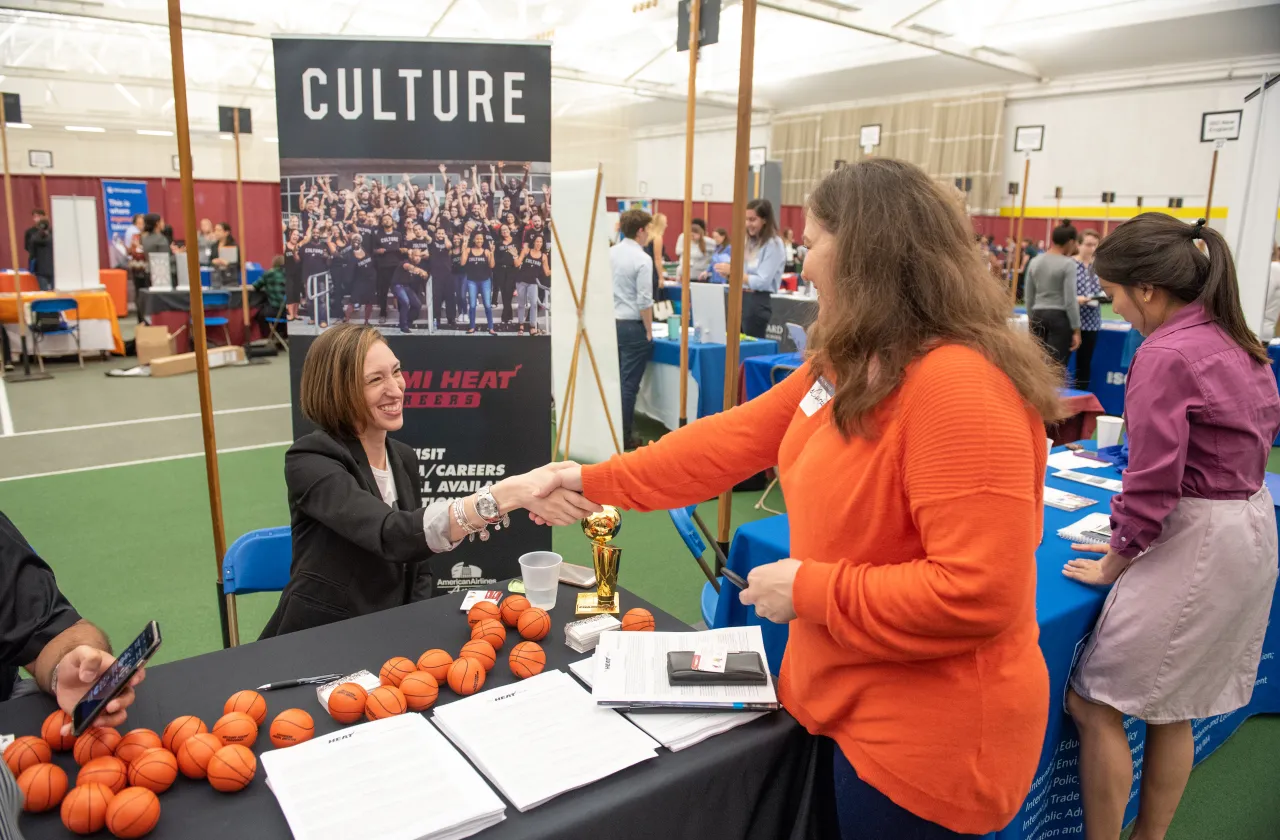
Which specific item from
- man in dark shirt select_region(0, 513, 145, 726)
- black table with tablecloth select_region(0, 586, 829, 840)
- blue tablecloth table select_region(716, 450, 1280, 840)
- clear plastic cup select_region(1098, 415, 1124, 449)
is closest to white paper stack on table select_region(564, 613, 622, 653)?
black table with tablecloth select_region(0, 586, 829, 840)

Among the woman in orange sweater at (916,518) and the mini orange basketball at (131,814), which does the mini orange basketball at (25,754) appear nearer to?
the mini orange basketball at (131,814)

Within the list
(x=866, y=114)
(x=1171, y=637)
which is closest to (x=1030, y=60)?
(x=866, y=114)

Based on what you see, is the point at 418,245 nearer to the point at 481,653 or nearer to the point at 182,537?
the point at 481,653

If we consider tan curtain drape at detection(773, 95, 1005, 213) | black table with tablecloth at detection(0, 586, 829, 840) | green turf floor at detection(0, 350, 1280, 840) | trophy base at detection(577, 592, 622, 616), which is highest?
tan curtain drape at detection(773, 95, 1005, 213)

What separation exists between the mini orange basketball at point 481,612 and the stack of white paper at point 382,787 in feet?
1.16

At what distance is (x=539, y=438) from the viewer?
3.24 m

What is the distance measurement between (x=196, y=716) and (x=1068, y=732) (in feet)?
6.31

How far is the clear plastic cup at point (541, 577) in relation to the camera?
172 centimetres

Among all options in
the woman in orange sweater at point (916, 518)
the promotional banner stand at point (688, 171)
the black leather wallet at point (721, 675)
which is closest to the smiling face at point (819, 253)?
the woman in orange sweater at point (916, 518)

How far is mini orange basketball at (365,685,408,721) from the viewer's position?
1.31m

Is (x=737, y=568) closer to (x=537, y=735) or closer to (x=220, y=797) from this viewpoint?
(x=537, y=735)

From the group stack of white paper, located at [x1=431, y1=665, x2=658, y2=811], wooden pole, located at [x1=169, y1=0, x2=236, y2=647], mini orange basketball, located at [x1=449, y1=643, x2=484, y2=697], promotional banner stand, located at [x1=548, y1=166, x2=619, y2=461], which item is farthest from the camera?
promotional banner stand, located at [x1=548, y1=166, x2=619, y2=461]

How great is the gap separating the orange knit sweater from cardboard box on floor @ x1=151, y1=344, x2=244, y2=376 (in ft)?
28.1

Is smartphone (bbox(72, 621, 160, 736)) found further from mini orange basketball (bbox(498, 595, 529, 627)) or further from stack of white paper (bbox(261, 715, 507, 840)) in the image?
mini orange basketball (bbox(498, 595, 529, 627))
